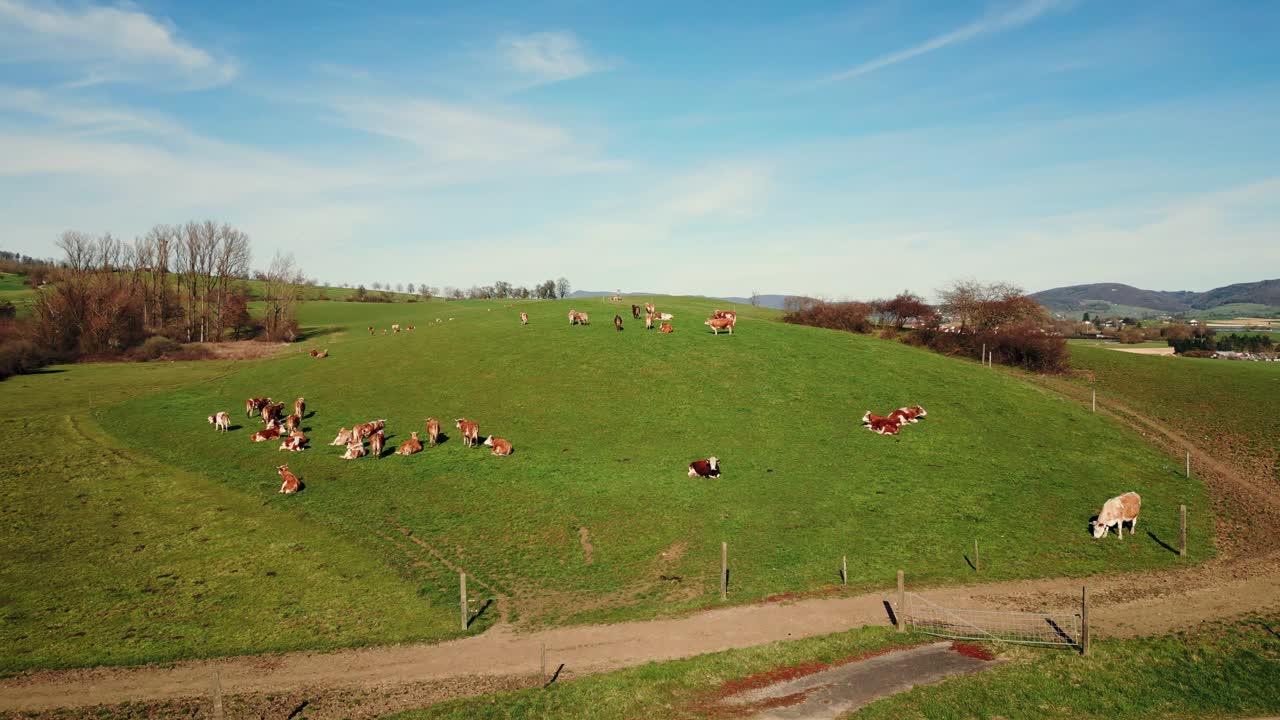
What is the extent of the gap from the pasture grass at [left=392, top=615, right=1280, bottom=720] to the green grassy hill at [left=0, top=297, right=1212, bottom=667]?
367cm

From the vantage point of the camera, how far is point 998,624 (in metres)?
18.5

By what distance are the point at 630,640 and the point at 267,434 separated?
1140 inches

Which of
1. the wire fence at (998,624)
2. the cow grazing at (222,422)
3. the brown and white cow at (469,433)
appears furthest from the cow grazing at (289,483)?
the wire fence at (998,624)

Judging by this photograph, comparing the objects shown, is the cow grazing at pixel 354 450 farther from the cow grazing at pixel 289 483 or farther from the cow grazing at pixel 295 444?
the cow grazing at pixel 295 444

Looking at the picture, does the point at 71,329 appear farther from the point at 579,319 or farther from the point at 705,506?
the point at 705,506

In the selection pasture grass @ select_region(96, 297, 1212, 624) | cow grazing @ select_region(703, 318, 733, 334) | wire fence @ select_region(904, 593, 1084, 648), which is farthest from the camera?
cow grazing @ select_region(703, 318, 733, 334)

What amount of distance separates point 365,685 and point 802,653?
38.1 feet

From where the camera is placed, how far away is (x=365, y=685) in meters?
15.5

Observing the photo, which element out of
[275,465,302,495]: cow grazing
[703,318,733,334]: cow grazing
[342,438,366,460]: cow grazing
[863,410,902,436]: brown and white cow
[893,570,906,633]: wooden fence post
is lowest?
[893,570,906,633]: wooden fence post

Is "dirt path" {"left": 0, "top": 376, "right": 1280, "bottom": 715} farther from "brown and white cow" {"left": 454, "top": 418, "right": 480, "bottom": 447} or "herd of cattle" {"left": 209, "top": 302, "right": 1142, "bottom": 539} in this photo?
"brown and white cow" {"left": 454, "top": 418, "right": 480, "bottom": 447}

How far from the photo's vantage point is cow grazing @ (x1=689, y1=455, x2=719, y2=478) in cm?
2933

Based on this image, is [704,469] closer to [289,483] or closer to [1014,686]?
[1014,686]

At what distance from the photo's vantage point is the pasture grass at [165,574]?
1761 cm

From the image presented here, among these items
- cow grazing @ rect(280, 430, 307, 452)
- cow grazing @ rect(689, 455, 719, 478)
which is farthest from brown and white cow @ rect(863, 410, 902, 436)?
cow grazing @ rect(280, 430, 307, 452)
